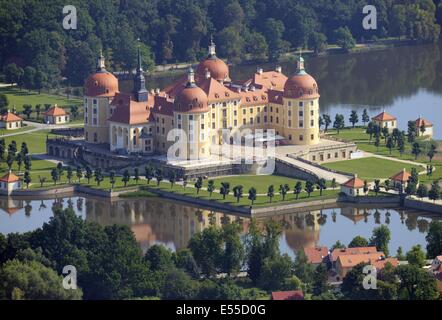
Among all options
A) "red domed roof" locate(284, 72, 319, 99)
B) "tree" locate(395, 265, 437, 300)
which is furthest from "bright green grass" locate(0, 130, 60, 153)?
"tree" locate(395, 265, 437, 300)

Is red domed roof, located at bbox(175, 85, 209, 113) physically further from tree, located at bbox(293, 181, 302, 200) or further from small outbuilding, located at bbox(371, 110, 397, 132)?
small outbuilding, located at bbox(371, 110, 397, 132)

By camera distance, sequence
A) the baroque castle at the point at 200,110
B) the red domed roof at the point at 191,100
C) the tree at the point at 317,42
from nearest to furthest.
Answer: the red domed roof at the point at 191,100, the baroque castle at the point at 200,110, the tree at the point at 317,42

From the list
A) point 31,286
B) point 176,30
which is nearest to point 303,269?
point 31,286

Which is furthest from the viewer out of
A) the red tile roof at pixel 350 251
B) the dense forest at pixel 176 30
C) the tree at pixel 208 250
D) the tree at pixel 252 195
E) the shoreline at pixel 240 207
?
the dense forest at pixel 176 30

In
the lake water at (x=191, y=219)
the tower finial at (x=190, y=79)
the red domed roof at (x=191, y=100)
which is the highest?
the tower finial at (x=190, y=79)

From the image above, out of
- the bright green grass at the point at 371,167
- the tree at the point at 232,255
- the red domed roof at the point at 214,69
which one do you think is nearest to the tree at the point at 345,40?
the red domed roof at the point at 214,69

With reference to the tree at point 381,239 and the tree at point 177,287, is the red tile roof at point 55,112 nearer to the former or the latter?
the tree at point 381,239

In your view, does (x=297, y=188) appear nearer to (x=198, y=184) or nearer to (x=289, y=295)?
(x=198, y=184)
